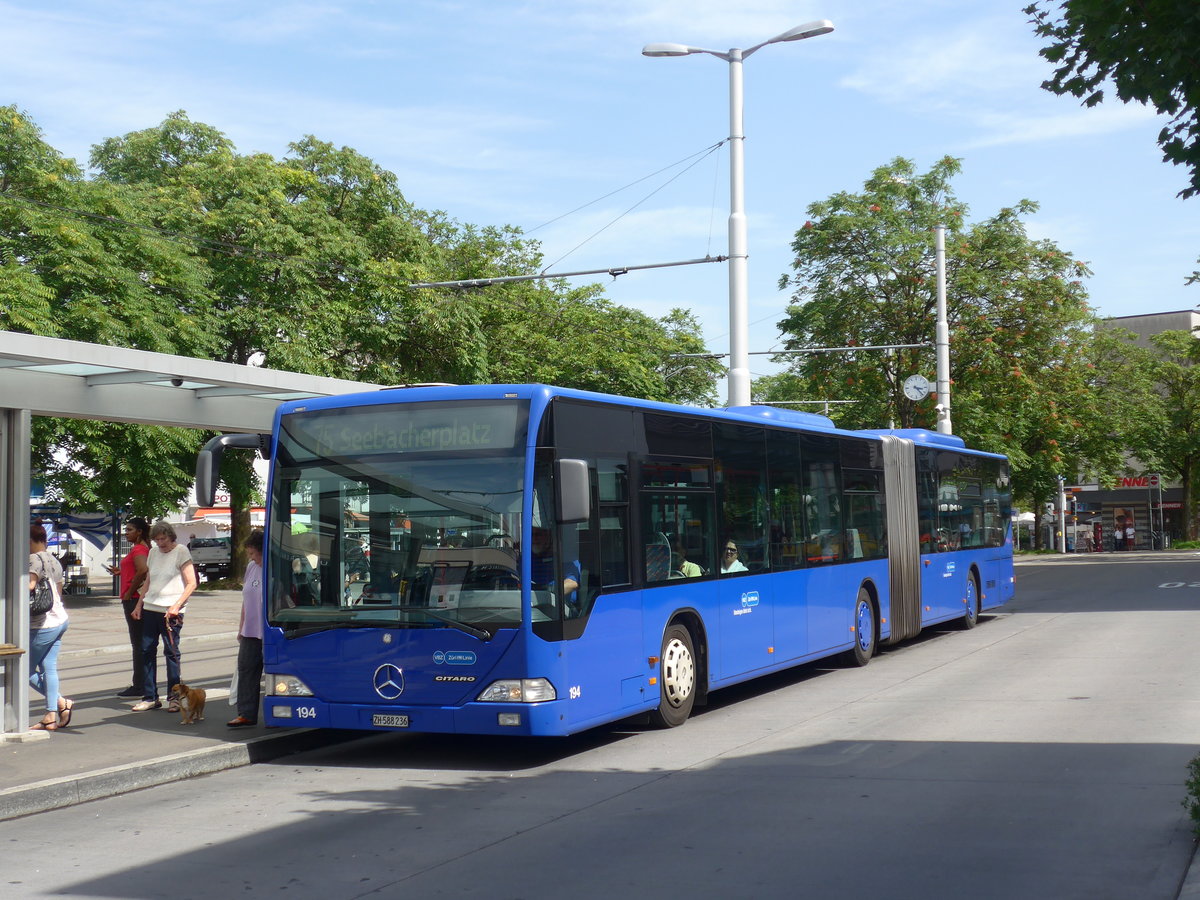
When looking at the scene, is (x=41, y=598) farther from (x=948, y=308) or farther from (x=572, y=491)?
(x=948, y=308)

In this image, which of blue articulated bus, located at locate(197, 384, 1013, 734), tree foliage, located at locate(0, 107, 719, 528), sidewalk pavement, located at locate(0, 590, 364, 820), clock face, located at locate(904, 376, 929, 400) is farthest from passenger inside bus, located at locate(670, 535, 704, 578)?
clock face, located at locate(904, 376, 929, 400)

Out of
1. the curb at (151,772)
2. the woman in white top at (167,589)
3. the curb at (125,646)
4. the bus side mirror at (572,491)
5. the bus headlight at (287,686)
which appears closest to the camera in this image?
the curb at (151,772)

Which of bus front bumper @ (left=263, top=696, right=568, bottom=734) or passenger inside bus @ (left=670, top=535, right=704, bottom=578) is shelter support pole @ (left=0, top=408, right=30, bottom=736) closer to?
bus front bumper @ (left=263, top=696, right=568, bottom=734)

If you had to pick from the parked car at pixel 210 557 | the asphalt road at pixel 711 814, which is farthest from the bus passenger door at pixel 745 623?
the parked car at pixel 210 557

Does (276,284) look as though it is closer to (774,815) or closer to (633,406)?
Result: (633,406)

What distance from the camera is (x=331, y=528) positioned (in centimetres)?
1036

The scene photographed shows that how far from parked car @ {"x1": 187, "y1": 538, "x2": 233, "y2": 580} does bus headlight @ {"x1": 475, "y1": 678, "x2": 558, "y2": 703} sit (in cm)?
3708

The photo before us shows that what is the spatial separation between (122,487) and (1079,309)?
81.3 feet

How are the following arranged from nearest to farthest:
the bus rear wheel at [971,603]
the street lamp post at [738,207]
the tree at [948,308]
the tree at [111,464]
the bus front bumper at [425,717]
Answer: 1. the bus front bumper at [425,717]
2. the street lamp post at [738,207]
3. the bus rear wheel at [971,603]
4. the tree at [111,464]
5. the tree at [948,308]

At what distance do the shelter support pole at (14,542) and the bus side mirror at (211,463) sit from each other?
144cm

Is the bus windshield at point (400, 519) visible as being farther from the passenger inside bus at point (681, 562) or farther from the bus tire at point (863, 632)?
the bus tire at point (863, 632)

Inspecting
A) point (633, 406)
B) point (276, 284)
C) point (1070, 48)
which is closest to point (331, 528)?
point (633, 406)

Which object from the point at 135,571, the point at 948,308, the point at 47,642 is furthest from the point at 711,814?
the point at 948,308

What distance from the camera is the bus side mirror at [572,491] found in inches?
377
